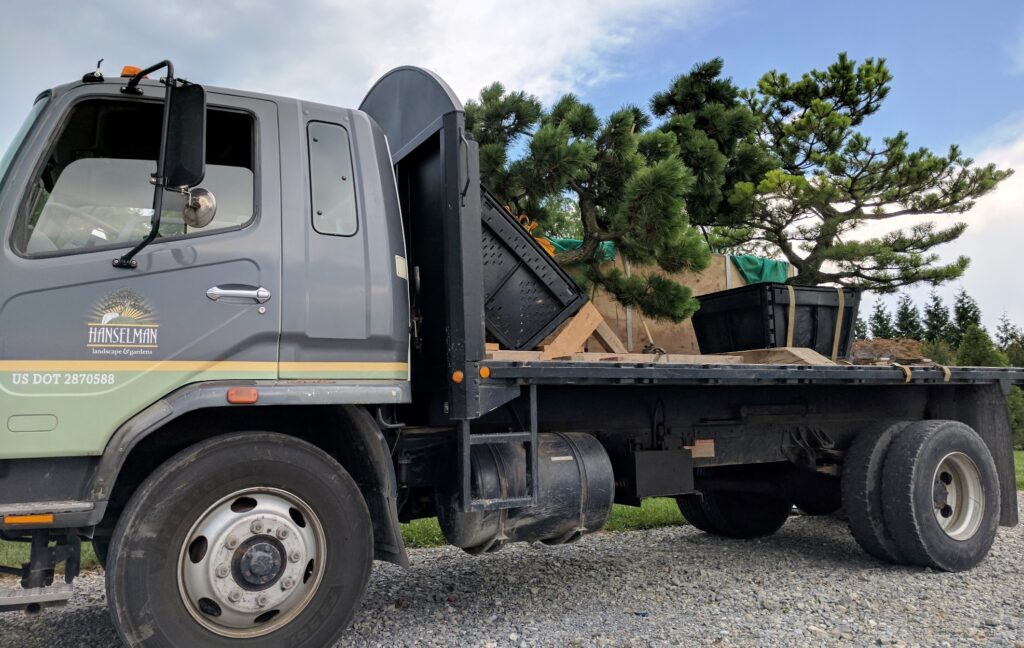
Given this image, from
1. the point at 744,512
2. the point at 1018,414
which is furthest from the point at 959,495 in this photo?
the point at 1018,414

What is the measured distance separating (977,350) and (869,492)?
15662 millimetres

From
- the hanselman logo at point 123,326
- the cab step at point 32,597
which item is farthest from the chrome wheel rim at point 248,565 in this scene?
the hanselman logo at point 123,326

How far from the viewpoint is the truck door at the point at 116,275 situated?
10.3 feet

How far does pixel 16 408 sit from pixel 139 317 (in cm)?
56

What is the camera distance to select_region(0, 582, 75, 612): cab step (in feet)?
9.68

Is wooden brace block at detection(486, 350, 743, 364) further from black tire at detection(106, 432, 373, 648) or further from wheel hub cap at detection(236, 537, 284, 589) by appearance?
wheel hub cap at detection(236, 537, 284, 589)

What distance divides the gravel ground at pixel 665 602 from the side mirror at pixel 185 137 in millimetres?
2388

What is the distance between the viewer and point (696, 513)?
7.05m

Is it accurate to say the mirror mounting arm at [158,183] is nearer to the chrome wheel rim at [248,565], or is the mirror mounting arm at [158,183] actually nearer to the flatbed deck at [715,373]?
the chrome wheel rim at [248,565]

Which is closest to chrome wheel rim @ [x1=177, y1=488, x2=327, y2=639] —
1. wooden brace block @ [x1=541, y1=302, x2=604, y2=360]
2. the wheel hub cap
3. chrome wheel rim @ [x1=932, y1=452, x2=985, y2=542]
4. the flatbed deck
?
the wheel hub cap

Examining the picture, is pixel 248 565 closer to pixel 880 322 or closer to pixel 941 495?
pixel 941 495

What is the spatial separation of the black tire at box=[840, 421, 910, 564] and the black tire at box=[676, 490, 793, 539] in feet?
3.90

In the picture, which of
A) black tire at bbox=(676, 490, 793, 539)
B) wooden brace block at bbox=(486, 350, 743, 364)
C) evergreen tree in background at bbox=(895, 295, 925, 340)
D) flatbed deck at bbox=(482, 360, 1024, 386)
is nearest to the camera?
flatbed deck at bbox=(482, 360, 1024, 386)

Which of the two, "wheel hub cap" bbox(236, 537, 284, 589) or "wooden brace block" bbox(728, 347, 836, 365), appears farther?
"wooden brace block" bbox(728, 347, 836, 365)
